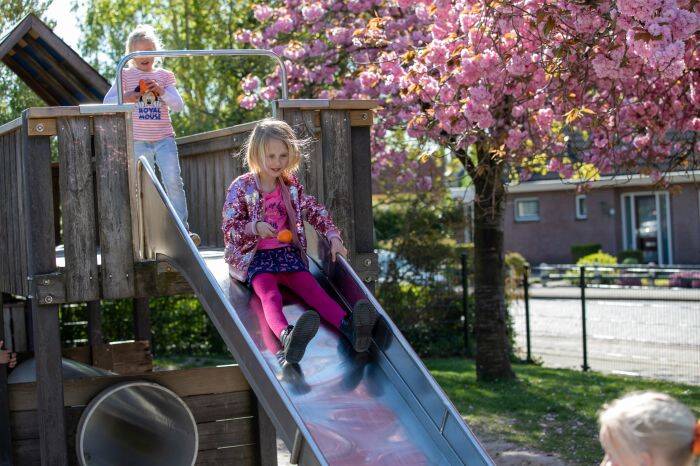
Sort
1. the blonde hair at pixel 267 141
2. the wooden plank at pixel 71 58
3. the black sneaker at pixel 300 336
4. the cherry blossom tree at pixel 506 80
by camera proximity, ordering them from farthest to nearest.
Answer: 1. the wooden plank at pixel 71 58
2. the cherry blossom tree at pixel 506 80
3. the blonde hair at pixel 267 141
4. the black sneaker at pixel 300 336

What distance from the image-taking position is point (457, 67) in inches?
303

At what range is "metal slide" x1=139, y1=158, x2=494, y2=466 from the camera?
4.57 metres

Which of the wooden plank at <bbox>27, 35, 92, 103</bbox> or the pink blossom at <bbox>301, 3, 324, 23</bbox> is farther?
the pink blossom at <bbox>301, 3, 324, 23</bbox>

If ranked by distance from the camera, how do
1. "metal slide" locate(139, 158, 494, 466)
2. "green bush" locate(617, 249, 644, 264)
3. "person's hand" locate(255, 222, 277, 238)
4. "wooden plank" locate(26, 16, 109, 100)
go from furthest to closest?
"green bush" locate(617, 249, 644, 264)
"wooden plank" locate(26, 16, 109, 100)
"person's hand" locate(255, 222, 277, 238)
"metal slide" locate(139, 158, 494, 466)

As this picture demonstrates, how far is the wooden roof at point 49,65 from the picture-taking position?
9.14 m

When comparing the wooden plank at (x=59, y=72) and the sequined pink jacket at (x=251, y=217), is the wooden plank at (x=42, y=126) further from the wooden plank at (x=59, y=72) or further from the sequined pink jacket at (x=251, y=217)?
the wooden plank at (x=59, y=72)

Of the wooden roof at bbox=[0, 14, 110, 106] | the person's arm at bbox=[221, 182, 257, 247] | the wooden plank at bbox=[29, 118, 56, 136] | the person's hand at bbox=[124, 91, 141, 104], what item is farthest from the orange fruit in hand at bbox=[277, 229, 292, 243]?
the wooden roof at bbox=[0, 14, 110, 106]

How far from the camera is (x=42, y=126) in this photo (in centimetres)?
611

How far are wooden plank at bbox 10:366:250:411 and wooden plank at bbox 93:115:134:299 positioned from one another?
0.99 meters

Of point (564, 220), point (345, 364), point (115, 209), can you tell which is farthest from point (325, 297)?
point (564, 220)

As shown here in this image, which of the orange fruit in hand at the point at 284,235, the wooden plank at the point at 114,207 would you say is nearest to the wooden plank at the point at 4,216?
the wooden plank at the point at 114,207

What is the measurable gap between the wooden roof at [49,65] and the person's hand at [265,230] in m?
4.43

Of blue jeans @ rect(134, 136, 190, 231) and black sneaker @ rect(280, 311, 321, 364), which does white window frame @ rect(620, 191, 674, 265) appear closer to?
blue jeans @ rect(134, 136, 190, 231)

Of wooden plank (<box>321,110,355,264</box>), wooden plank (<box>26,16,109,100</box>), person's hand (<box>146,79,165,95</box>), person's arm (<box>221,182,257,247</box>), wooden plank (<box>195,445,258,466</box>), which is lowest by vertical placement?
wooden plank (<box>195,445,258,466</box>)
